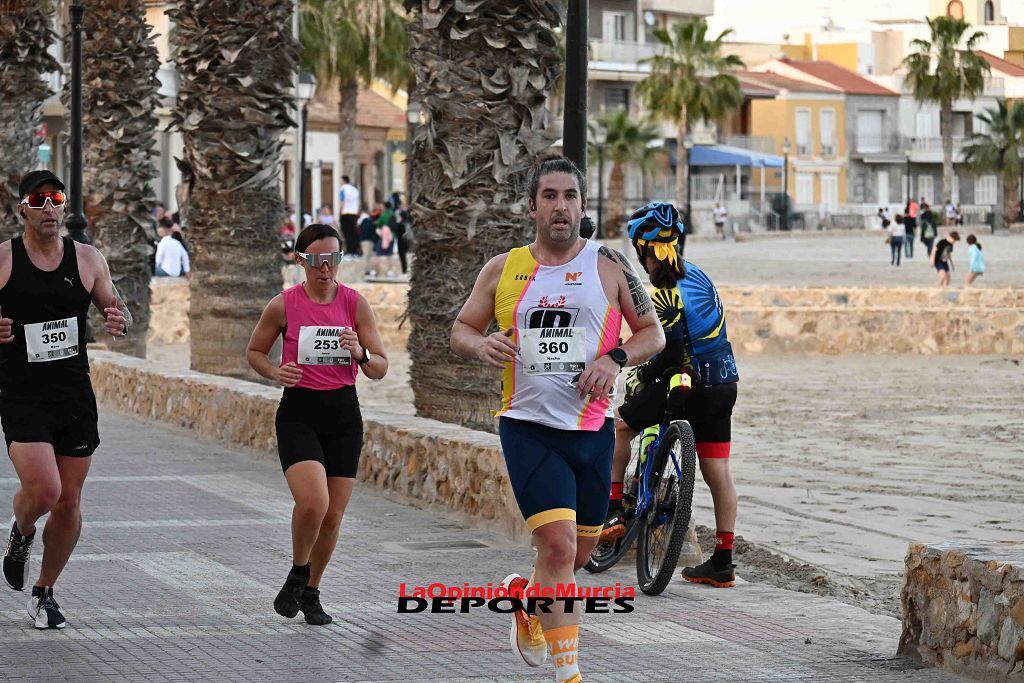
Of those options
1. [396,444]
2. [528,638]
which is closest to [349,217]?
[396,444]

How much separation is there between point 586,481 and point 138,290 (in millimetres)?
14733

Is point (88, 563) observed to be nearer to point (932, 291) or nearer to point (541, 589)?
point (541, 589)

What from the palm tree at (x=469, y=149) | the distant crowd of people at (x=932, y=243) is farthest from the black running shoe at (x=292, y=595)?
the distant crowd of people at (x=932, y=243)

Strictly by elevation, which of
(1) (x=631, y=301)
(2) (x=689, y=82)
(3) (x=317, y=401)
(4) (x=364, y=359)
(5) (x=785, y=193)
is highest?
(2) (x=689, y=82)

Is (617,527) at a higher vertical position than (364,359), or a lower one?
lower

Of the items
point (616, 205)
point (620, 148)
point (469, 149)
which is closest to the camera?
point (469, 149)

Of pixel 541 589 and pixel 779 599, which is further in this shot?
pixel 779 599

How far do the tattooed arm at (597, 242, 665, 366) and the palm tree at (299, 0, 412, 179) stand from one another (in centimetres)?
4658

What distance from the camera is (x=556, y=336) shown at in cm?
566

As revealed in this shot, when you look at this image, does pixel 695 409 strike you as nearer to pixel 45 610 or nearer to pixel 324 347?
pixel 324 347

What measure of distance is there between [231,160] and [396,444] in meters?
5.95

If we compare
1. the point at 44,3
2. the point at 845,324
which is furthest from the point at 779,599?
the point at 845,324

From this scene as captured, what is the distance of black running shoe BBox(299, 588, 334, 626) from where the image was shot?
6934mm

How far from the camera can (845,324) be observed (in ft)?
82.4
